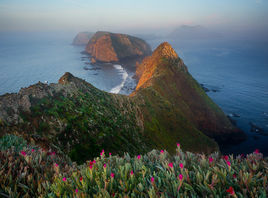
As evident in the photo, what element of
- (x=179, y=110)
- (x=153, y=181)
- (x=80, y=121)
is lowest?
(x=179, y=110)

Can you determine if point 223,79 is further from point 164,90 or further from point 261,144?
point 164,90

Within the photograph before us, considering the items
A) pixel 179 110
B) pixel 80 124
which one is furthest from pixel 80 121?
pixel 179 110

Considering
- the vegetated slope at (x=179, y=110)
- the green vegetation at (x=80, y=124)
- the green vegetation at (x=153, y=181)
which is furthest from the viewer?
the vegetated slope at (x=179, y=110)

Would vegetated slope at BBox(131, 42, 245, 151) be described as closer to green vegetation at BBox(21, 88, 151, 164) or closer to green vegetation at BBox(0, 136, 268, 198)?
green vegetation at BBox(21, 88, 151, 164)

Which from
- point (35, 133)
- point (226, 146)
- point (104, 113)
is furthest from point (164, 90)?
point (35, 133)

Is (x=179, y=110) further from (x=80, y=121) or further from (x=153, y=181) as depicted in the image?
(x=153, y=181)

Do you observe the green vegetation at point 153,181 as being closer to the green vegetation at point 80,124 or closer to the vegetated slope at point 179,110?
the green vegetation at point 80,124

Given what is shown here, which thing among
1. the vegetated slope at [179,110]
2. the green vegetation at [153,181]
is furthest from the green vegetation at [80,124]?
the vegetated slope at [179,110]

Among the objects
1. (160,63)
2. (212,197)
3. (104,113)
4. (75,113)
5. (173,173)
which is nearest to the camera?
(212,197)

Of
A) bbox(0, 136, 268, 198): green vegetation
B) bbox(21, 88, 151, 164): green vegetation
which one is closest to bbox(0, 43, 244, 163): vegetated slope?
bbox(21, 88, 151, 164): green vegetation
